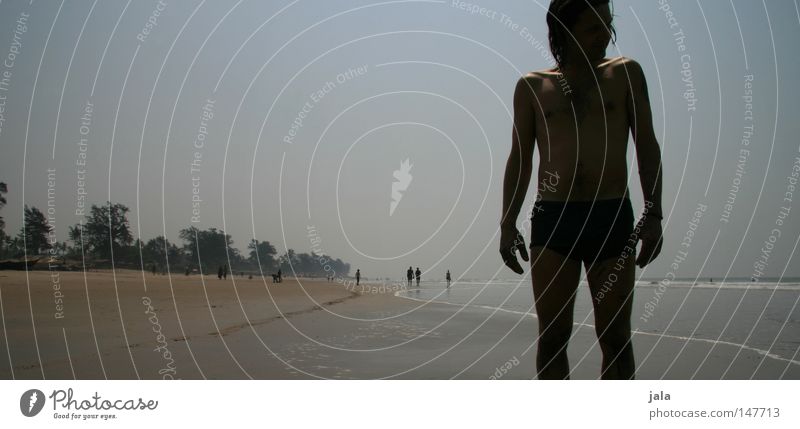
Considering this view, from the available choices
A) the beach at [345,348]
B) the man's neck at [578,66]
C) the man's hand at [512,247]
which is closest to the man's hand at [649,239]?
the man's hand at [512,247]

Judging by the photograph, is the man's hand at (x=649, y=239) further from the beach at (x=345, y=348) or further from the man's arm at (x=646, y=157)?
the beach at (x=345, y=348)

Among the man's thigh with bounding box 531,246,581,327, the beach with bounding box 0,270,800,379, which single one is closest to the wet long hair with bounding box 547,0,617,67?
the man's thigh with bounding box 531,246,581,327

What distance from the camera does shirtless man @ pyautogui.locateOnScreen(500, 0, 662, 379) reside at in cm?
427

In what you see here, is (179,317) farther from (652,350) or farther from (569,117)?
(569,117)

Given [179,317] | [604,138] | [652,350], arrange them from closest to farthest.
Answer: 1. [604,138]
2. [652,350]
3. [179,317]

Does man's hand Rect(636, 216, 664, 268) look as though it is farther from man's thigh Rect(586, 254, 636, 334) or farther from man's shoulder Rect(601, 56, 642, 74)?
man's shoulder Rect(601, 56, 642, 74)

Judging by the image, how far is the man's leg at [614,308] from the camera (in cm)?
419

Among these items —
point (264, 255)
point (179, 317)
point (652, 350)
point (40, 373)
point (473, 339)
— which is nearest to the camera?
point (40, 373)

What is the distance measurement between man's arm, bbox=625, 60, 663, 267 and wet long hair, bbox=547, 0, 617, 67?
481 millimetres

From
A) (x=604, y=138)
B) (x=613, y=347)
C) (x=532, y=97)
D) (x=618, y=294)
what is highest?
(x=532, y=97)

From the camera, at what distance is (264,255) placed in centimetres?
18612
